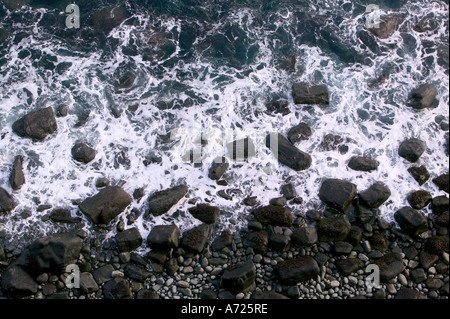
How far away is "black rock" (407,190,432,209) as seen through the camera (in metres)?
9.39

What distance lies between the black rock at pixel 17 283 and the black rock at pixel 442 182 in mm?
8925

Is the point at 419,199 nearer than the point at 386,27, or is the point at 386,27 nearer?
the point at 419,199

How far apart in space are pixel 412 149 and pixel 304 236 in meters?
3.76

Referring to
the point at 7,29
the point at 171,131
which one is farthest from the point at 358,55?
the point at 7,29

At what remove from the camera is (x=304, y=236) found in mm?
8570

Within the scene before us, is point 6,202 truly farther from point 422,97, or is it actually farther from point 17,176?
point 422,97

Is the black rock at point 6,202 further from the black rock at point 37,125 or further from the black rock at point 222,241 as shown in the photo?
the black rock at point 222,241

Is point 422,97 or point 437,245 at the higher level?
point 422,97

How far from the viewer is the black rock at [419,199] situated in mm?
9391

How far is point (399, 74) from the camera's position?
11.8 metres

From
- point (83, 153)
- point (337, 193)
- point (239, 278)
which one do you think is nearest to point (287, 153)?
point (337, 193)
